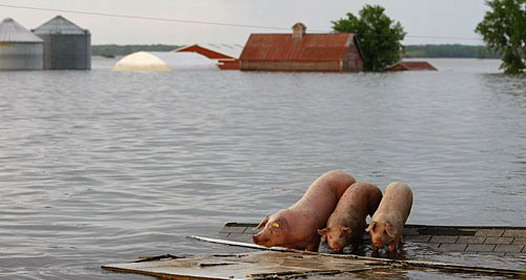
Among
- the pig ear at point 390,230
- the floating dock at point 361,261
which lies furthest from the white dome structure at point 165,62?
the pig ear at point 390,230

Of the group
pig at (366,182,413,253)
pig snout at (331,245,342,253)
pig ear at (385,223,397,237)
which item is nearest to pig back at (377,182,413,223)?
pig at (366,182,413,253)

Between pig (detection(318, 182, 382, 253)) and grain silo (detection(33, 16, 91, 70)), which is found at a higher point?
pig (detection(318, 182, 382, 253))

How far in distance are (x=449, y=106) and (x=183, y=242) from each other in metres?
53.5

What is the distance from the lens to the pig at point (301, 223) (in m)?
13.2

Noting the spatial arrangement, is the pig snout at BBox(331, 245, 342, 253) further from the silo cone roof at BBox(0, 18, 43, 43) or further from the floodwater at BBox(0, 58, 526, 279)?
the silo cone roof at BBox(0, 18, 43, 43)

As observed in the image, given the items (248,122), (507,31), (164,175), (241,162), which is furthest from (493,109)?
(507,31)

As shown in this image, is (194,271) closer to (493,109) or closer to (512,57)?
(493,109)

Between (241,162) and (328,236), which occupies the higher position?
(328,236)

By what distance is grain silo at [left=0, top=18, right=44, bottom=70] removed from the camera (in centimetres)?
14850

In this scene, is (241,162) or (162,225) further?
(241,162)

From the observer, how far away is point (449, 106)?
67500 millimetres

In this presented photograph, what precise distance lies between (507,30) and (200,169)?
106 m

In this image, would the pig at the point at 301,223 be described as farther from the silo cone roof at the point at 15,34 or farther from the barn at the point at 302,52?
the silo cone roof at the point at 15,34

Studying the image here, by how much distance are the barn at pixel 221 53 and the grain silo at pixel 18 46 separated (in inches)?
866
